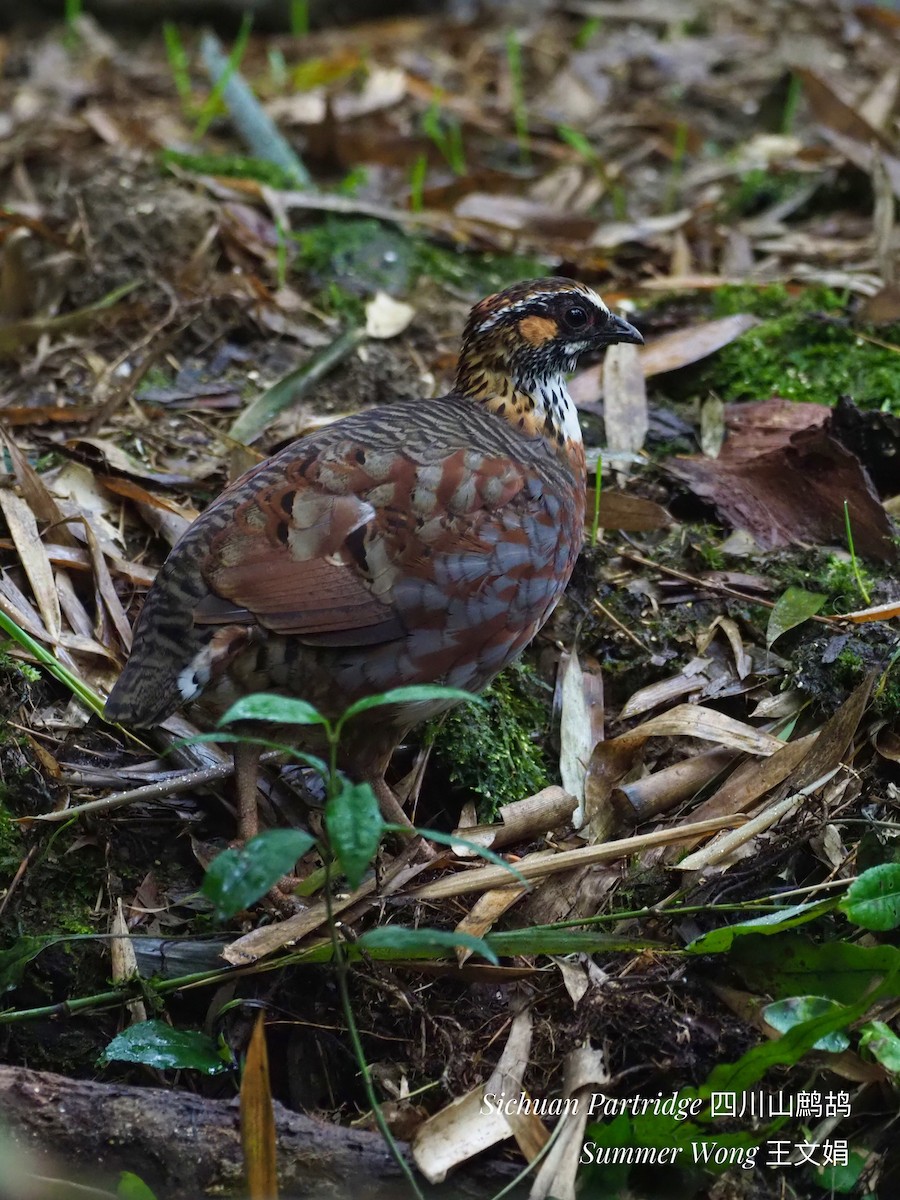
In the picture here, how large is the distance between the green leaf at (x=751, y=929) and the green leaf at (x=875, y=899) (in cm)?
12

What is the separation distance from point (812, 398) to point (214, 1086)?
3.64m

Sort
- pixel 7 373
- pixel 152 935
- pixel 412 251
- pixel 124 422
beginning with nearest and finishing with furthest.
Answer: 1. pixel 152 935
2. pixel 124 422
3. pixel 7 373
4. pixel 412 251

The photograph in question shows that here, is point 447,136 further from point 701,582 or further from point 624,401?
point 701,582

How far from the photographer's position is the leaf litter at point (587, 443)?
3537 millimetres

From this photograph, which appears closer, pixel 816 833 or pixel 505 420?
pixel 816 833

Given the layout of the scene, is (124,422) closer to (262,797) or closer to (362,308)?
(362,308)

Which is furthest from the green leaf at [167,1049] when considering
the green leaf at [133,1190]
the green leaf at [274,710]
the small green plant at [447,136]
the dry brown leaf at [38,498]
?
the small green plant at [447,136]

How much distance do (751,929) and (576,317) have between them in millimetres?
2276

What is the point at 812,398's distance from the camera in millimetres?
5523

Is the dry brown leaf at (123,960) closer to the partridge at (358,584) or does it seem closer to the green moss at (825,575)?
the partridge at (358,584)

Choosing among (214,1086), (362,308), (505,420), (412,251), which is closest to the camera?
(214,1086)

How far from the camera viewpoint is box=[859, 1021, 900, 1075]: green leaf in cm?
314

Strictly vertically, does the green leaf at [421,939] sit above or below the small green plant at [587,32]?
below

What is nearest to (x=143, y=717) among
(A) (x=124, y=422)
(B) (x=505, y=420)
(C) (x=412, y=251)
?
(B) (x=505, y=420)
